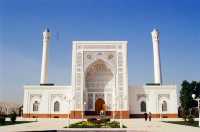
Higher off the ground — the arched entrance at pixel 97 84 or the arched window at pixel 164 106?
the arched entrance at pixel 97 84

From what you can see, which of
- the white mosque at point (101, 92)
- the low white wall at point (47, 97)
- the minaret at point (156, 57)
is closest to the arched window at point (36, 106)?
the white mosque at point (101, 92)

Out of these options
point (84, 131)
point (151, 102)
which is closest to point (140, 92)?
point (151, 102)

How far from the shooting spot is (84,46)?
33.8 meters

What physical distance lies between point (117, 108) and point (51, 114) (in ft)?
24.7

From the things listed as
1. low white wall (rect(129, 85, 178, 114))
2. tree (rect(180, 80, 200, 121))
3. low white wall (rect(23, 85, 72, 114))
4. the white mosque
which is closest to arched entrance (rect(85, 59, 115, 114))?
the white mosque

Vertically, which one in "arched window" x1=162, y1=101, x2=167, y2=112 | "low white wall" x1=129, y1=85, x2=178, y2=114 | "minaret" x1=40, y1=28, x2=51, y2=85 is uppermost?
"minaret" x1=40, y1=28, x2=51, y2=85

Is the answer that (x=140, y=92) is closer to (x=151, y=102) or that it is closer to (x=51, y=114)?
(x=151, y=102)

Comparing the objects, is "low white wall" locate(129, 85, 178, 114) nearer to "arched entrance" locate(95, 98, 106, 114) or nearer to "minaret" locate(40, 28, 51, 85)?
"arched entrance" locate(95, 98, 106, 114)

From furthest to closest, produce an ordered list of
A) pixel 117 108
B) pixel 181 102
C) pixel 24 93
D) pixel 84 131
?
pixel 181 102
pixel 24 93
pixel 117 108
pixel 84 131

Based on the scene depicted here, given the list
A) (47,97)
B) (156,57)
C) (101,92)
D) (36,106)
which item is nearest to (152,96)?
(156,57)

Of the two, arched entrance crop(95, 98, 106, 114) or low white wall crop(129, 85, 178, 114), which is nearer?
low white wall crop(129, 85, 178, 114)

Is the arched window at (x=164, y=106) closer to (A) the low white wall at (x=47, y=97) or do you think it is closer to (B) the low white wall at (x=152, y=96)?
(B) the low white wall at (x=152, y=96)

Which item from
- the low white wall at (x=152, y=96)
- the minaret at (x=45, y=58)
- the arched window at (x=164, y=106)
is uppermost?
the minaret at (x=45, y=58)

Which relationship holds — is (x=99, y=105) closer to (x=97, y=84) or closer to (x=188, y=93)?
(x=97, y=84)
